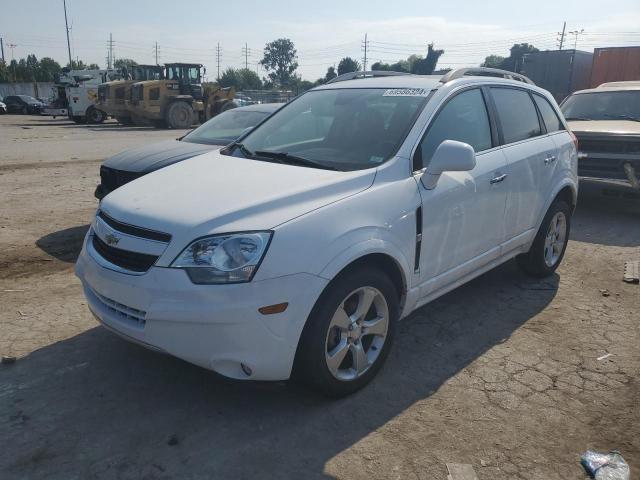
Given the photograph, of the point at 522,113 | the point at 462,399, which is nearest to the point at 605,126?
the point at 522,113

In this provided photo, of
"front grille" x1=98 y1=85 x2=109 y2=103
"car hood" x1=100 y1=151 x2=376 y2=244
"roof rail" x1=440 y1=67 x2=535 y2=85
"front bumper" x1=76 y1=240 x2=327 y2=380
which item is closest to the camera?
"front bumper" x1=76 y1=240 x2=327 y2=380

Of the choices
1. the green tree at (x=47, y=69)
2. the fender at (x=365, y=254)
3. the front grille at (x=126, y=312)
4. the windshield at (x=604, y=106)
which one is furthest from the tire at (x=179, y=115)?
the green tree at (x=47, y=69)

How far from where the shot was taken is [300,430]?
9.48 ft

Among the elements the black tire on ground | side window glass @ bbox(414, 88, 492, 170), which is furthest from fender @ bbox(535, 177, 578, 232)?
the black tire on ground

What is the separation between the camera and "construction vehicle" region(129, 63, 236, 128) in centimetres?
2483

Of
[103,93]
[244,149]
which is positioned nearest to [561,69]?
[103,93]

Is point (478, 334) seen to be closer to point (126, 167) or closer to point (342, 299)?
point (342, 299)

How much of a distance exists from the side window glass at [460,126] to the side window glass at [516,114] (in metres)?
0.26

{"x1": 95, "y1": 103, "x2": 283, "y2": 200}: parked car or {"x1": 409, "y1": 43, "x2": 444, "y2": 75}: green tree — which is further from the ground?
{"x1": 409, "y1": 43, "x2": 444, "y2": 75}: green tree

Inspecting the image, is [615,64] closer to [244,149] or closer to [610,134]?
[610,134]

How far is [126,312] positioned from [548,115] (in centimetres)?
423

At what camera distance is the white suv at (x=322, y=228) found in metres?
2.67

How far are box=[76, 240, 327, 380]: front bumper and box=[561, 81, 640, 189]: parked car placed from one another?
652cm

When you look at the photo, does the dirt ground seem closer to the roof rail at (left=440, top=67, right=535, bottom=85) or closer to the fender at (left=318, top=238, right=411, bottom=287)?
the fender at (left=318, top=238, right=411, bottom=287)
